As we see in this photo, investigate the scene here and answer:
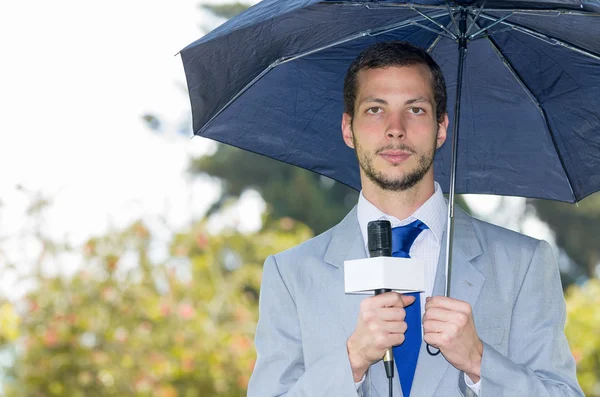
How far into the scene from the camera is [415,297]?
309 cm

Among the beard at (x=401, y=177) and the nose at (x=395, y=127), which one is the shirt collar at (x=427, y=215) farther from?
the nose at (x=395, y=127)

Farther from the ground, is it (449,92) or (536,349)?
(449,92)

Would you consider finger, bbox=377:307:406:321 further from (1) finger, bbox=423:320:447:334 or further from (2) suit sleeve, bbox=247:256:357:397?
(2) suit sleeve, bbox=247:256:357:397

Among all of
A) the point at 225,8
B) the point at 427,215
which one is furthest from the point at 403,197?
the point at 225,8

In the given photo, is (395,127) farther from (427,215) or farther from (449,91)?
(449,91)

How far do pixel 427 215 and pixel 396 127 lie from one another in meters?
0.31

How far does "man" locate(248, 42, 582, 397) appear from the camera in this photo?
2.92 metres

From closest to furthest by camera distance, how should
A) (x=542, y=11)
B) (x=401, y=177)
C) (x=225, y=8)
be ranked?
1. (x=542, y=11)
2. (x=401, y=177)
3. (x=225, y=8)

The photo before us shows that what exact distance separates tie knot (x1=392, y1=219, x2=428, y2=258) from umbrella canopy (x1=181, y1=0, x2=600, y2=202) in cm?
64

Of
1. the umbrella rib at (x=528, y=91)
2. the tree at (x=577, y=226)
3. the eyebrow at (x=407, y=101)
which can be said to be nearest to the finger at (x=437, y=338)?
the eyebrow at (x=407, y=101)

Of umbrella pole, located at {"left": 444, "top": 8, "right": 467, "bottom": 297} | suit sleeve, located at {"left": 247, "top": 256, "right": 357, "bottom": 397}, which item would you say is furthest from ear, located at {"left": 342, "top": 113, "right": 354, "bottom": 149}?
suit sleeve, located at {"left": 247, "top": 256, "right": 357, "bottom": 397}

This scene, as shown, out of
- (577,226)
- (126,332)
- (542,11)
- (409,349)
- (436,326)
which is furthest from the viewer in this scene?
(577,226)

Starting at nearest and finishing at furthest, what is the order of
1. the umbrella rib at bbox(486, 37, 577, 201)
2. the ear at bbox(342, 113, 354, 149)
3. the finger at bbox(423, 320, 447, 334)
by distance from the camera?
the finger at bbox(423, 320, 447, 334) → the ear at bbox(342, 113, 354, 149) → the umbrella rib at bbox(486, 37, 577, 201)

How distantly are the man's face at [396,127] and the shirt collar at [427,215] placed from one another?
8 cm
